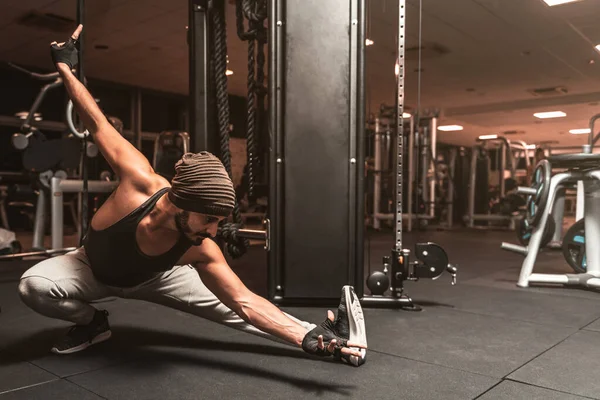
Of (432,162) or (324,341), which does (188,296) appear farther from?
(432,162)

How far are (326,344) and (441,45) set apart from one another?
574 centimetres

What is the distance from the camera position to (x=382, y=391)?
4.53 feet

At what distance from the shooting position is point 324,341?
5.04 ft

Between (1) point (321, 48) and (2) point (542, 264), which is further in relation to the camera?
(2) point (542, 264)

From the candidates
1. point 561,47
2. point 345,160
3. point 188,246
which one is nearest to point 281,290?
point 345,160

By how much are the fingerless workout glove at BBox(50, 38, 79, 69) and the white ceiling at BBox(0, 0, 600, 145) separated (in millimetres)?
2165

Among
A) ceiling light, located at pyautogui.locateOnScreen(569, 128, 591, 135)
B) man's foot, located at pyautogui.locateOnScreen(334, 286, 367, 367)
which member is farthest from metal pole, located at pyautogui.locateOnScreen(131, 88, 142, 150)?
ceiling light, located at pyautogui.locateOnScreen(569, 128, 591, 135)

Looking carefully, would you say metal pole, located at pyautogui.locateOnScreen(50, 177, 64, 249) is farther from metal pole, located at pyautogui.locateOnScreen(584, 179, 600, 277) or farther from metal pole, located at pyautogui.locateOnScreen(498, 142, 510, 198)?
metal pole, located at pyautogui.locateOnScreen(498, 142, 510, 198)

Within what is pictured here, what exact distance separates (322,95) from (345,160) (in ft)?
1.03

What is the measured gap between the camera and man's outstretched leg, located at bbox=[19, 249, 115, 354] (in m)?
1.60

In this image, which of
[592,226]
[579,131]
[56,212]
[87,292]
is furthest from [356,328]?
[579,131]

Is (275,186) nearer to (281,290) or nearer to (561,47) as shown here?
(281,290)

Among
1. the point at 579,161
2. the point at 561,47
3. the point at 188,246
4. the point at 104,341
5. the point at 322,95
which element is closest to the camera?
the point at 188,246

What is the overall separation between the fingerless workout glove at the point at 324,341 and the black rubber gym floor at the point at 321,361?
63mm
